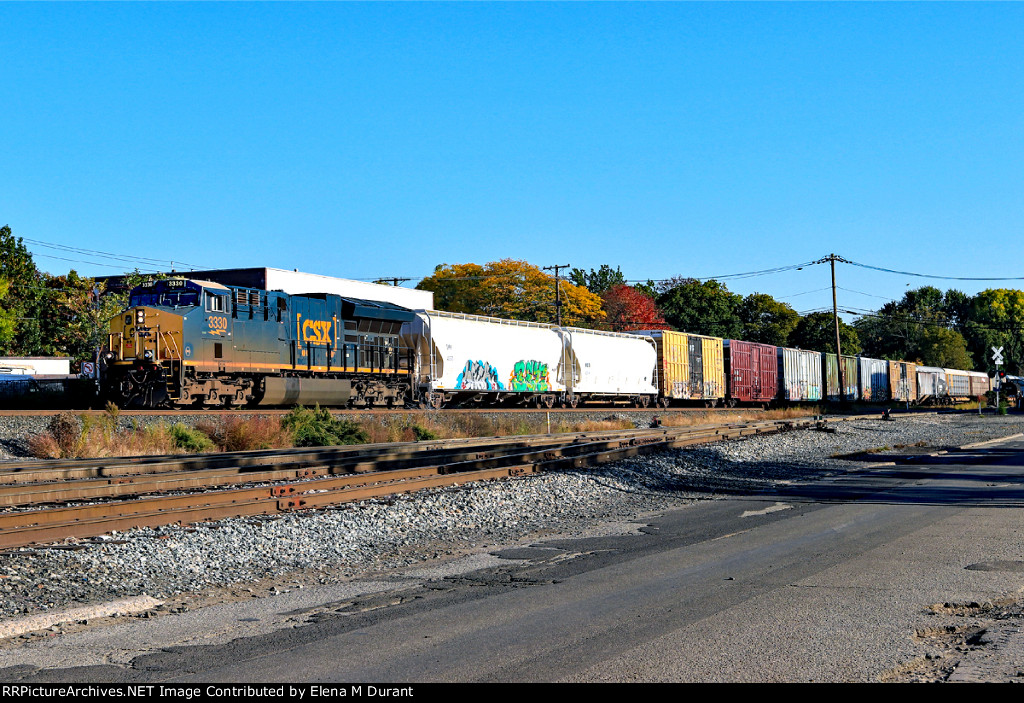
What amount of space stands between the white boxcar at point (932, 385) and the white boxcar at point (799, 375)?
2211 centimetres

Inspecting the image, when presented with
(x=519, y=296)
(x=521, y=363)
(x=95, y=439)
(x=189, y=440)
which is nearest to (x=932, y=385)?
(x=519, y=296)

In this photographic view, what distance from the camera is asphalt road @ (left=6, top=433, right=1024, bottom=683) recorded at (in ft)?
17.7

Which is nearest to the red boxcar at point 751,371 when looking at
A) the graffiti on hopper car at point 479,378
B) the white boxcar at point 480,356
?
the white boxcar at point 480,356

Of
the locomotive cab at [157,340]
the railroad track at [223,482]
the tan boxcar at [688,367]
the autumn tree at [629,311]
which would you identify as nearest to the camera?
the railroad track at [223,482]

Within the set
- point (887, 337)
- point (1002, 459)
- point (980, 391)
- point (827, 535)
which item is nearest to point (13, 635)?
point (827, 535)

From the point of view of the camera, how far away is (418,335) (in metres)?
32.5

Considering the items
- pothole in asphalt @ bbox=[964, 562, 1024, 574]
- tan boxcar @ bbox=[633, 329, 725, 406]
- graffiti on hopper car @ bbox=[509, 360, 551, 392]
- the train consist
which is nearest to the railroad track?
the train consist

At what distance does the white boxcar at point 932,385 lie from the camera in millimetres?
75812

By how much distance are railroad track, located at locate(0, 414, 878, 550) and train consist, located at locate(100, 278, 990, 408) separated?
210 inches

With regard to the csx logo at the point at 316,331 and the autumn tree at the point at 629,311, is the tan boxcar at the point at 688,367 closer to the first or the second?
the csx logo at the point at 316,331

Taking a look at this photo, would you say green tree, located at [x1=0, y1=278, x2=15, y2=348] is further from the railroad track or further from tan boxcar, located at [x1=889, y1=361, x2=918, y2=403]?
tan boxcar, located at [x1=889, y1=361, x2=918, y2=403]

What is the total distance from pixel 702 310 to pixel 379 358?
64.8 m

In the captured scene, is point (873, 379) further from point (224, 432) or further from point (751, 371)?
point (224, 432)

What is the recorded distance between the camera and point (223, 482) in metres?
15.3
